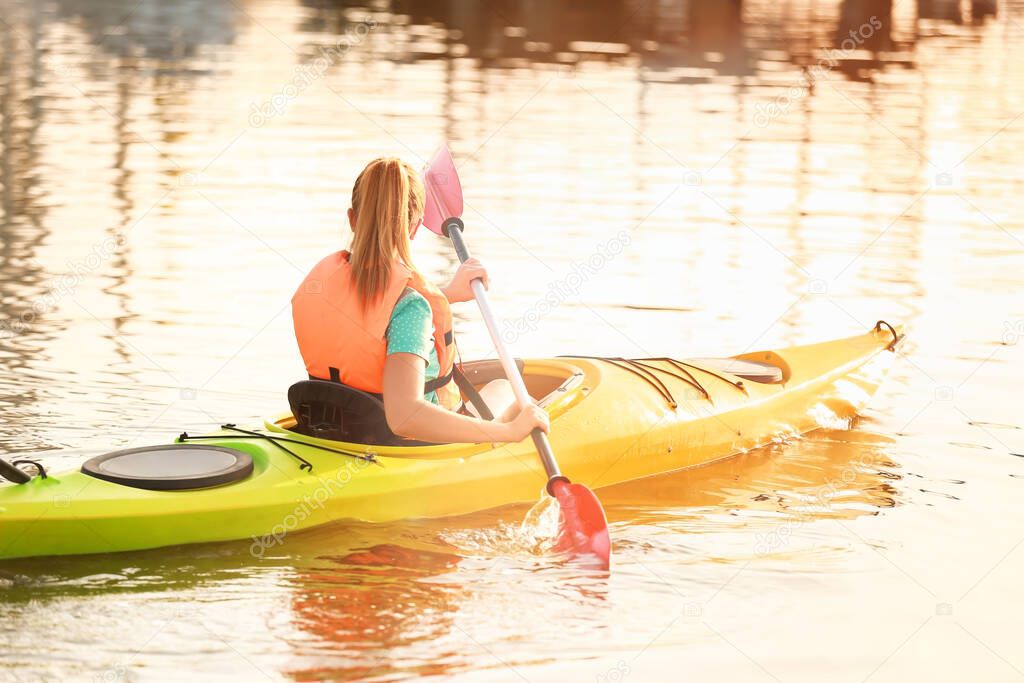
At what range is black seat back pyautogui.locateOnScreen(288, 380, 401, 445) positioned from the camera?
4195mm

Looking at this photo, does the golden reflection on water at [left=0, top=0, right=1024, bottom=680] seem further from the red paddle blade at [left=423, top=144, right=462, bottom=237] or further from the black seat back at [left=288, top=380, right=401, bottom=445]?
Result: the red paddle blade at [left=423, top=144, right=462, bottom=237]

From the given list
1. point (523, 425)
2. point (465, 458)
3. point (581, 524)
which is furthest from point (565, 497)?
point (465, 458)

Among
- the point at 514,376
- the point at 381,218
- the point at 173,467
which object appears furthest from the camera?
the point at 514,376

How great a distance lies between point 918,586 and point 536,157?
7.80m

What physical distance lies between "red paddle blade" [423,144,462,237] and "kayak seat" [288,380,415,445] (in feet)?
3.24

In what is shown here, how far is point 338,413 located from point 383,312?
1.20ft

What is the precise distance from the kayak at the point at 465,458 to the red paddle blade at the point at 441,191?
531 mm

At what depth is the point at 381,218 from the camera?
4.01 m

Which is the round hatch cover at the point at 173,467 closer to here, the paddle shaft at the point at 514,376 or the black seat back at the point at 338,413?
the black seat back at the point at 338,413

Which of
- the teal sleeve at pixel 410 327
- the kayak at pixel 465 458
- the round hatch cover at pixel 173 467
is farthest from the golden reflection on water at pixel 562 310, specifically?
the teal sleeve at pixel 410 327

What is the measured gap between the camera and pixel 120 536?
3973 millimetres

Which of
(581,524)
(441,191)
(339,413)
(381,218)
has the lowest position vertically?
(581,524)

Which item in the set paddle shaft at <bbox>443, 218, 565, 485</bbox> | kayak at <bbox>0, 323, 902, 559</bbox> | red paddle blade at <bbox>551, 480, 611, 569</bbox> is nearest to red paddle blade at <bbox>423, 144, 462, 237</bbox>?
paddle shaft at <bbox>443, 218, 565, 485</bbox>

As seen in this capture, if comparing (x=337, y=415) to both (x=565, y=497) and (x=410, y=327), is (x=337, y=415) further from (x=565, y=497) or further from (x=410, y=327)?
(x=565, y=497)
